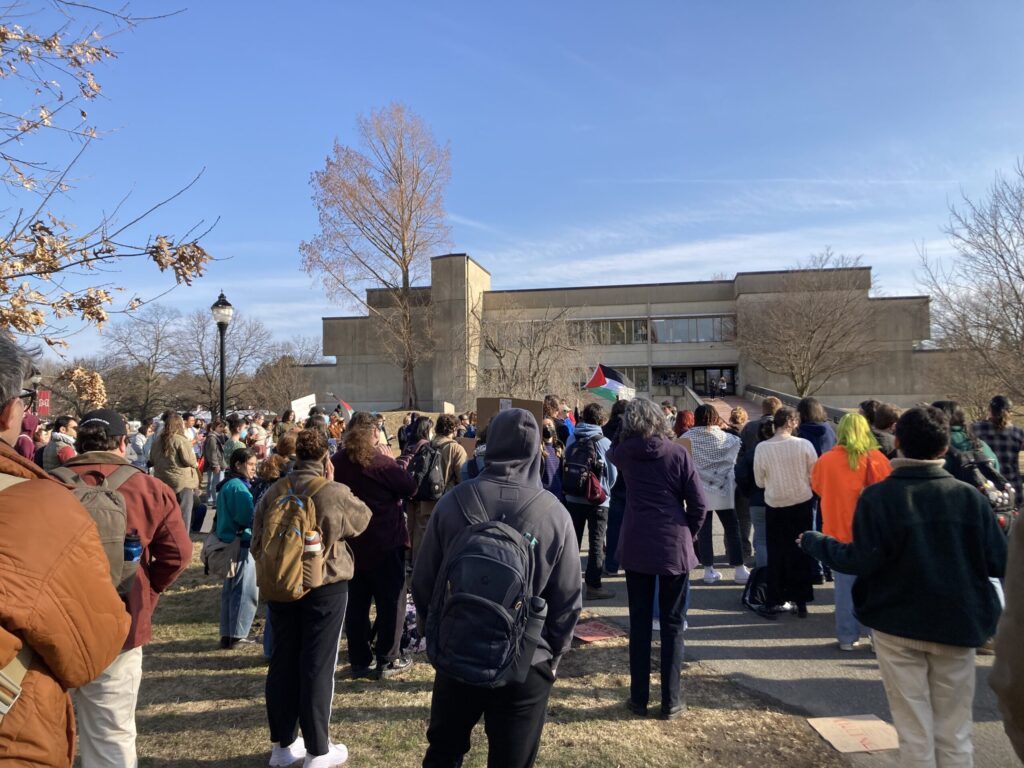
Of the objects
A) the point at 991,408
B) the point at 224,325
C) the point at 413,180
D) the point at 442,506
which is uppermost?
the point at 413,180

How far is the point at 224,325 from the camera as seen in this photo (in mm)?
15031

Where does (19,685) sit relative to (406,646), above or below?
above

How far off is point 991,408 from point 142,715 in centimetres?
805

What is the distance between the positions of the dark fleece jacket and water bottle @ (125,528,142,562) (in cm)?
147

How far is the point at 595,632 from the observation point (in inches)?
234

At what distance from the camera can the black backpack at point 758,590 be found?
20.6 feet

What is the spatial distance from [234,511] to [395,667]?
76.5 inches

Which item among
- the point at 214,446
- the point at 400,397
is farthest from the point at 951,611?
the point at 400,397

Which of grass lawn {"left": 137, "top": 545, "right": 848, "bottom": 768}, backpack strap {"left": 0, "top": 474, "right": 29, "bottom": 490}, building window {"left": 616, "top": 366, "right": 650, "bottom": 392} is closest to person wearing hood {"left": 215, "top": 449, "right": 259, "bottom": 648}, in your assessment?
grass lawn {"left": 137, "top": 545, "right": 848, "bottom": 768}

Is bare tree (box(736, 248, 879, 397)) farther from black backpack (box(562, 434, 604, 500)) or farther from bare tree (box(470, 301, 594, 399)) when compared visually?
black backpack (box(562, 434, 604, 500))

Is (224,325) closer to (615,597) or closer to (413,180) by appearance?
(615,597)

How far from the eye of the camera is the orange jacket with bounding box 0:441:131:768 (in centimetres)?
149

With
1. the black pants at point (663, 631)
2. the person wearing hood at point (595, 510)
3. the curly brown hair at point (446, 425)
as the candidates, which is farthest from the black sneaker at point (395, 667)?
the person wearing hood at point (595, 510)

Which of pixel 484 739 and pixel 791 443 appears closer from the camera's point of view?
pixel 484 739
